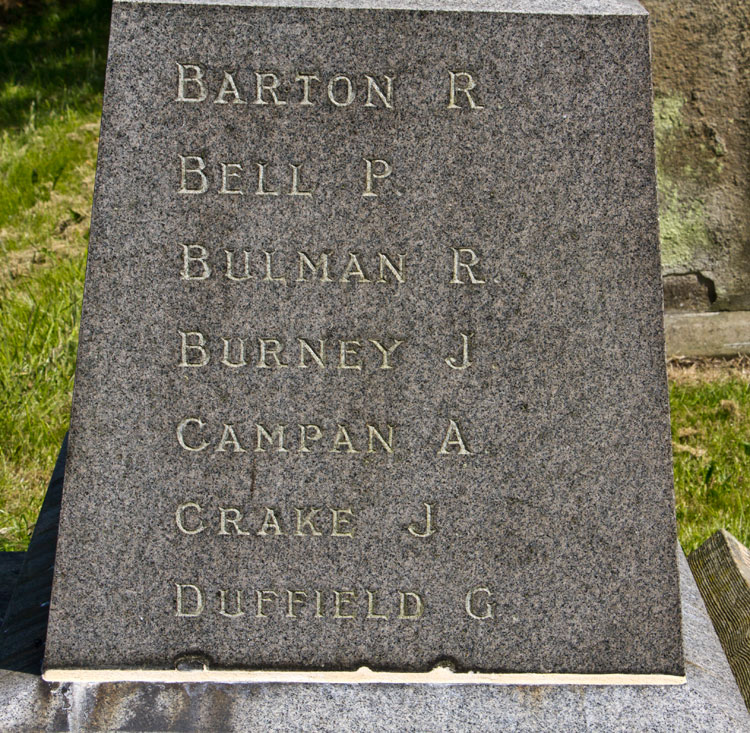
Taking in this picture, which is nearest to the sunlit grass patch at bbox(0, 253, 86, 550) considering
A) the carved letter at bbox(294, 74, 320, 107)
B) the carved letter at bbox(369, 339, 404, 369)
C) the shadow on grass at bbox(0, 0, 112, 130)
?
the carved letter at bbox(369, 339, 404, 369)

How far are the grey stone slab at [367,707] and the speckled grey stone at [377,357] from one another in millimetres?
72

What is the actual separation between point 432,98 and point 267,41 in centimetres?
36

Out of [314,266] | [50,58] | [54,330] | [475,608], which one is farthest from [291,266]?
[50,58]

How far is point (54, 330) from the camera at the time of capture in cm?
432

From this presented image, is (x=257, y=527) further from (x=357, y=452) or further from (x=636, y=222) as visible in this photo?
(x=636, y=222)

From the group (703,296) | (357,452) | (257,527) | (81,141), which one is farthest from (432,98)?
(81,141)

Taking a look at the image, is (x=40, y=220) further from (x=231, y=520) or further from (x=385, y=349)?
(x=385, y=349)

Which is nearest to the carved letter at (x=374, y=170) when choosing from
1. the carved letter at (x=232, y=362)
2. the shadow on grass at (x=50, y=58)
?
the carved letter at (x=232, y=362)

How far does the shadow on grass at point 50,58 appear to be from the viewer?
668 centimetres

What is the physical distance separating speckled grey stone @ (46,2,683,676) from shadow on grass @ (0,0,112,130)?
4876mm

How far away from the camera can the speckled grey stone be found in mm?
1955

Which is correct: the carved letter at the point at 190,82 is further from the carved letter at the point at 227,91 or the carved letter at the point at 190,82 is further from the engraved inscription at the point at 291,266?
the engraved inscription at the point at 291,266

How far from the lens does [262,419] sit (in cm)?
209

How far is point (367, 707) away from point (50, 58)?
6.64 m
